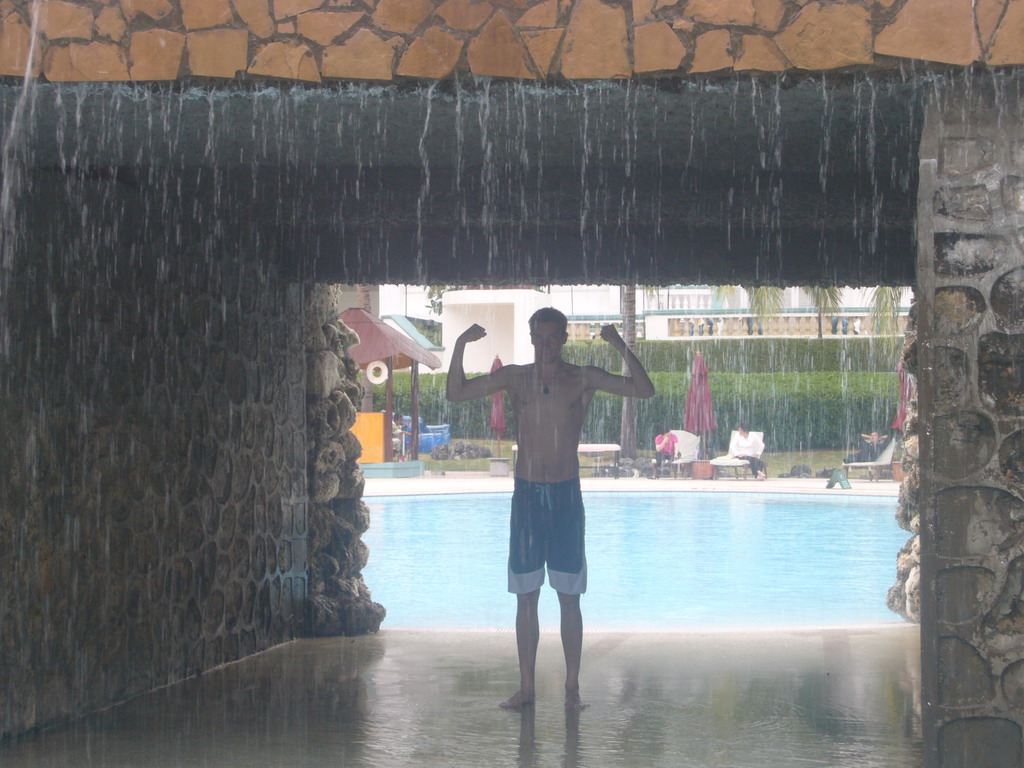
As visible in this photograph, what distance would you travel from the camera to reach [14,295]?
4551 millimetres

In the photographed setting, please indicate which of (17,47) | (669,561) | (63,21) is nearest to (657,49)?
(63,21)

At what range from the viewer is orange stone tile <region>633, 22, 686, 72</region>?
12.1ft

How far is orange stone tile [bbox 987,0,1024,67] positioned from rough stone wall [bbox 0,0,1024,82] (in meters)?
0.28

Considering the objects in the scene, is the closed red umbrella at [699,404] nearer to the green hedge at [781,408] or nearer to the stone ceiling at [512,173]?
the green hedge at [781,408]

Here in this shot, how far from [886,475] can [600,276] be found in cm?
1437

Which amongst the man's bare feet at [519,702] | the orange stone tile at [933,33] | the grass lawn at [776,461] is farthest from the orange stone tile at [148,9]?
the grass lawn at [776,461]

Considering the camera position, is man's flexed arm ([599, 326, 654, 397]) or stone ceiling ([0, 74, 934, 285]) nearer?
stone ceiling ([0, 74, 934, 285])

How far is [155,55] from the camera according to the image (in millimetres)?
3775

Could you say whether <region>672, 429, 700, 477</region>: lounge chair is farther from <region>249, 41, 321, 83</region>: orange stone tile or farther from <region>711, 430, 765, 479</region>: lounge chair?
<region>249, 41, 321, 83</region>: orange stone tile

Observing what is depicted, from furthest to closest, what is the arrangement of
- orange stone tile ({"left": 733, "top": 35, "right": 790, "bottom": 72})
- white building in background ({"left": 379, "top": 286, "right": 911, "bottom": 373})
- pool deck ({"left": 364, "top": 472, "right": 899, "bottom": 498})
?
white building in background ({"left": 379, "top": 286, "right": 911, "bottom": 373}), pool deck ({"left": 364, "top": 472, "right": 899, "bottom": 498}), orange stone tile ({"left": 733, "top": 35, "right": 790, "bottom": 72})

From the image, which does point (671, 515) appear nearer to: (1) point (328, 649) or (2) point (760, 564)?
(2) point (760, 564)

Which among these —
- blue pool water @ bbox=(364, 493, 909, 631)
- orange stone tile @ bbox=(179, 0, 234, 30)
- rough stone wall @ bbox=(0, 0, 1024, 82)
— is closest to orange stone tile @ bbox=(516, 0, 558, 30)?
rough stone wall @ bbox=(0, 0, 1024, 82)

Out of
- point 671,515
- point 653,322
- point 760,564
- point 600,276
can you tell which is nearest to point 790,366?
point 653,322

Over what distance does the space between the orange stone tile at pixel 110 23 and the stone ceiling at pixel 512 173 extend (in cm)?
17
